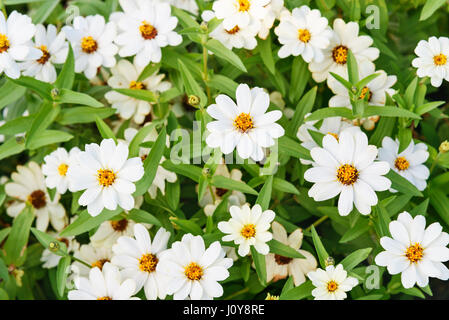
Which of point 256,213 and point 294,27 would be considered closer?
point 256,213

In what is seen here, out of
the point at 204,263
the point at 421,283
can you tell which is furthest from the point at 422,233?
the point at 204,263

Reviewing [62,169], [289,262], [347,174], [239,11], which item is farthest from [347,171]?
[62,169]

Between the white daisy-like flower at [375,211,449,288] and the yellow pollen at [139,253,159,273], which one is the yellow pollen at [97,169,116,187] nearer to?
the yellow pollen at [139,253,159,273]

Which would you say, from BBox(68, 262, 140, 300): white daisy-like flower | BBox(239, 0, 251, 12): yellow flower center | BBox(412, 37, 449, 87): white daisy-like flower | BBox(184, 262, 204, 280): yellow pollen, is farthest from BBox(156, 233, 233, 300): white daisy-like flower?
BBox(412, 37, 449, 87): white daisy-like flower

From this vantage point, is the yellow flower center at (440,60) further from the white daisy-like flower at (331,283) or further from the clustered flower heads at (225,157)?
the white daisy-like flower at (331,283)

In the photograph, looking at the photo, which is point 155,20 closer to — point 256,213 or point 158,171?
point 158,171

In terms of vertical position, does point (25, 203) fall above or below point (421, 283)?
above
